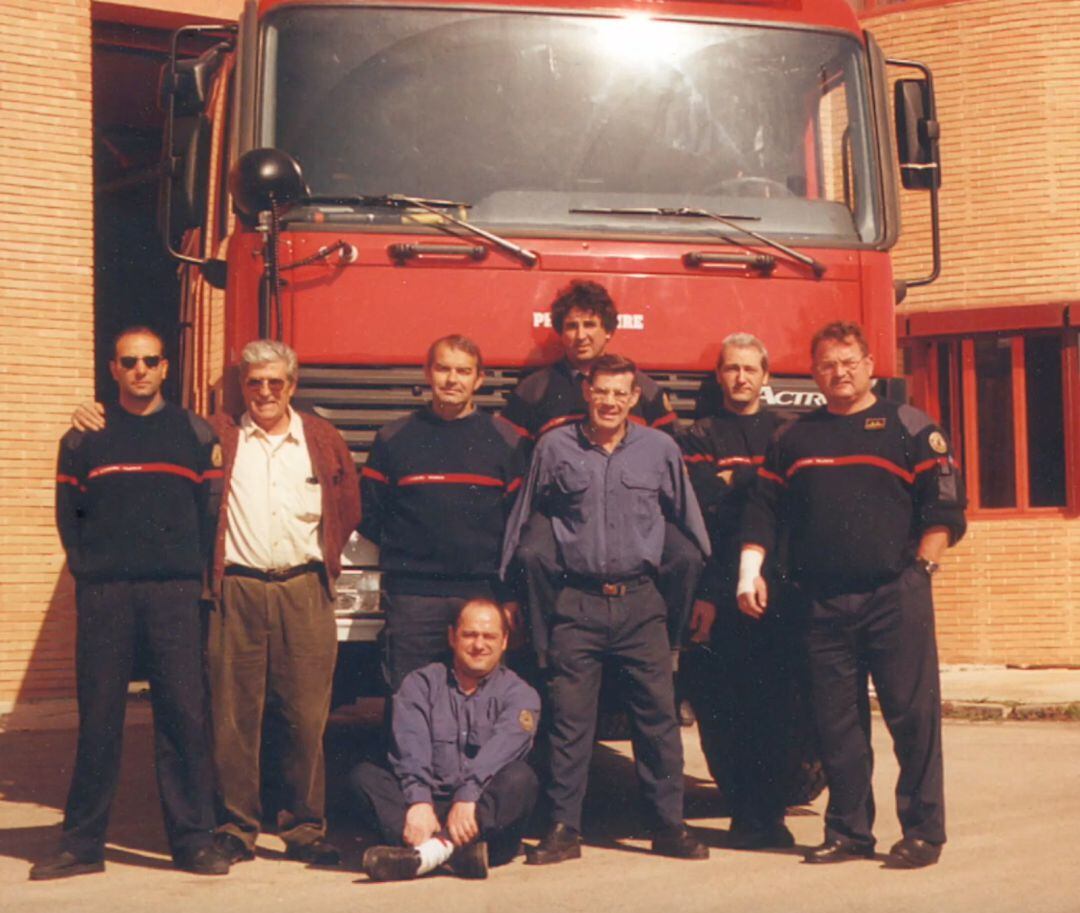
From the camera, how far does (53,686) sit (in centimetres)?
1420

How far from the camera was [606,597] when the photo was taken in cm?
797

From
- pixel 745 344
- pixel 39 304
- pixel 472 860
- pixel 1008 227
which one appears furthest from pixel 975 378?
pixel 472 860

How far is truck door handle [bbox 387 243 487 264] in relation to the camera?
27.7 feet

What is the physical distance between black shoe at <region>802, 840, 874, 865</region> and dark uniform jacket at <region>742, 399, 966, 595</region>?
888 mm

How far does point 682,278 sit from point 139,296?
22.3ft

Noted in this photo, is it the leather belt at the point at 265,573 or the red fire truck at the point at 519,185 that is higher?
the red fire truck at the point at 519,185

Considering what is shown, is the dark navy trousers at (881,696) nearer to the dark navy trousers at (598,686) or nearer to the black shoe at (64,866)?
the dark navy trousers at (598,686)

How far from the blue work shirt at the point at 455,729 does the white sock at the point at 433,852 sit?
16 cm

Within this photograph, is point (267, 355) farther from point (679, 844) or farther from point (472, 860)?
point (679, 844)

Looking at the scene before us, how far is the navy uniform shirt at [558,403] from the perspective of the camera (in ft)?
27.2

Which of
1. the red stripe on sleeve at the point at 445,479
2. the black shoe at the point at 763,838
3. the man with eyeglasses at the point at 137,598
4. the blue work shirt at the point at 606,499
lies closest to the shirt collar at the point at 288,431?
the man with eyeglasses at the point at 137,598

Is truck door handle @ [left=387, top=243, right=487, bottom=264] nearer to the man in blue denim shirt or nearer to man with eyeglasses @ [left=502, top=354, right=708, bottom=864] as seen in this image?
man with eyeglasses @ [left=502, top=354, right=708, bottom=864]

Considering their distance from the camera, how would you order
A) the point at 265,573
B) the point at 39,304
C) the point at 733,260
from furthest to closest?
1. the point at 39,304
2. the point at 733,260
3. the point at 265,573

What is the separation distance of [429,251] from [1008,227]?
1019 cm
